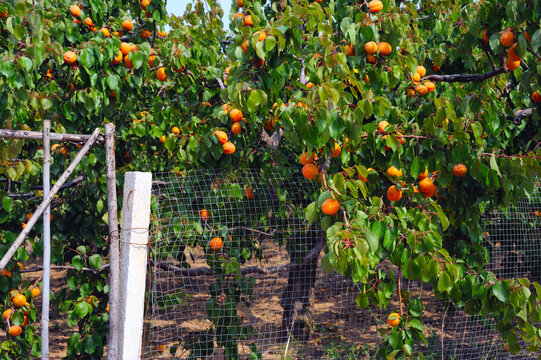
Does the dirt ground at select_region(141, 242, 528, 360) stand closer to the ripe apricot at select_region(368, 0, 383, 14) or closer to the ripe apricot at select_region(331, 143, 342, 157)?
the ripe apricot at select_region(331, 143, 342, 157)

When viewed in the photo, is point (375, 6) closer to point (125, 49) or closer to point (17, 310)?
point (125, 49)

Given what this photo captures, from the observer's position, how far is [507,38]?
2490 millimetres

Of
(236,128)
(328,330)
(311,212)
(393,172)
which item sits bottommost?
(328,330)

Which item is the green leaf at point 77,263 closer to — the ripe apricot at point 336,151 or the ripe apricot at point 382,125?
the ripe apricot at point 336,151

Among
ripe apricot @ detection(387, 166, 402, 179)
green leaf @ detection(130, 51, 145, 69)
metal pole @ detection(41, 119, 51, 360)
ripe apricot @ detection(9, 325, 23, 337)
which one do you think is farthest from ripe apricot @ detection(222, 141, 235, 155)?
ripe apricot @ detection(9, 325, 23, 337)

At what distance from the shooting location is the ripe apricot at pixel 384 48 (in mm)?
2523

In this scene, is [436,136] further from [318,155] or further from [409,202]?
[318,155]

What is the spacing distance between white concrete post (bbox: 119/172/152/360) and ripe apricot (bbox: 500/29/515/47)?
6.14 ft

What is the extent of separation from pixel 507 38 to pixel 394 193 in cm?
95

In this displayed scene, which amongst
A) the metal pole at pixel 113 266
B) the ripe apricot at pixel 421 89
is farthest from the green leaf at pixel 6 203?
the ripe apricot at pixel 421 89

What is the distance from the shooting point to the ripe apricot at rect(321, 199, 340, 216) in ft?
7.20

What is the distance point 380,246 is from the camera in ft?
7.67

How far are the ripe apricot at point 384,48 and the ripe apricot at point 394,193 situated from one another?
0.69m

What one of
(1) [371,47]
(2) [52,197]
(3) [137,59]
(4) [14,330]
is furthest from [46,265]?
(1) [371,47]
